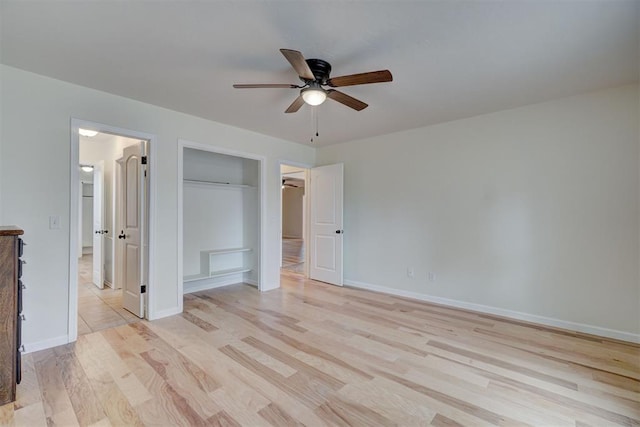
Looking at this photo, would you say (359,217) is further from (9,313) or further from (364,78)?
(9,313)

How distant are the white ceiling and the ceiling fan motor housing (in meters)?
0.07

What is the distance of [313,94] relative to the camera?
2.33 metres

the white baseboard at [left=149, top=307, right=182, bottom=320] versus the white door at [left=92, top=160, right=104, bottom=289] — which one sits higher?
the white door at [left=92, top=160, right=104, bottom=289]

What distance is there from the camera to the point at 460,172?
3.83 meters

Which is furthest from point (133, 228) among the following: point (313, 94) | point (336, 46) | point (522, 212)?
point (522, 212)

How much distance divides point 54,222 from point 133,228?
927 mm

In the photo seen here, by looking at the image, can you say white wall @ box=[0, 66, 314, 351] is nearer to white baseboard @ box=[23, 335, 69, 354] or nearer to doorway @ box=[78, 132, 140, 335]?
white baseboard @ box=[23, 335, 69, 354]

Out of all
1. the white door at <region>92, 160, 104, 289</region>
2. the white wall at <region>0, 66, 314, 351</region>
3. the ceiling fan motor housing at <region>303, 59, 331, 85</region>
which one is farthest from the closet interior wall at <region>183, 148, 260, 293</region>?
the ceiling fan motor housing at <region>303, 59, 331, 85</region>

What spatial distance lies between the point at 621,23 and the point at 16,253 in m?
4.27

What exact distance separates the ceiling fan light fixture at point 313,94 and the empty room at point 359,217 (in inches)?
0.7

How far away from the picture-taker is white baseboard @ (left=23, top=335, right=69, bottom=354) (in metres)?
2.54

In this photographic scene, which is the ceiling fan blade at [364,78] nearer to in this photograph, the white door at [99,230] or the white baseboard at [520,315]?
the white baseboard at [520,315]

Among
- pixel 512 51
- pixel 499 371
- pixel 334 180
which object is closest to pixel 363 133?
pixel 334 180

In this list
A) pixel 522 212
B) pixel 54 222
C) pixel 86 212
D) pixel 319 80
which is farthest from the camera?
pixel 86 212
